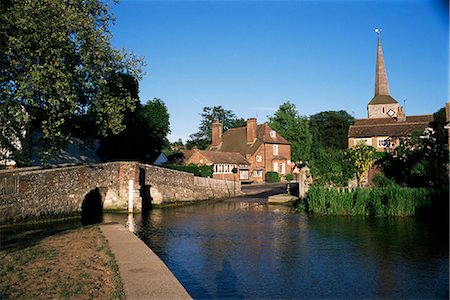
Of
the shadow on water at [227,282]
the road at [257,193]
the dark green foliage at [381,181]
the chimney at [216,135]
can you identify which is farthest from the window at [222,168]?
the shadow on water at [227,282]

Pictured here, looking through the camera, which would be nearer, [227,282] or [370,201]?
[227,282]

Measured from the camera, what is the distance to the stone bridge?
1862 centimetres

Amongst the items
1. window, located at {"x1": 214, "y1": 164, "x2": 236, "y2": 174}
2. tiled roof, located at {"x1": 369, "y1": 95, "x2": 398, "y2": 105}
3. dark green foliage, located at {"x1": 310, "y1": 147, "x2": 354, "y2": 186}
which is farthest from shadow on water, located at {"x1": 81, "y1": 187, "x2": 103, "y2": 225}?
tiled roof, located at {"x1": 369, "y1": 95, "x2": 398, "y2": 105}

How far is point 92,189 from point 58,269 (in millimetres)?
15643

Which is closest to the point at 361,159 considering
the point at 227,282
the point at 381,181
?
the point at 381,181

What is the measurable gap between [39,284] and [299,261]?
23.6 ft

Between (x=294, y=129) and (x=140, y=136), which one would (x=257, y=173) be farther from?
(x=140, y=136)

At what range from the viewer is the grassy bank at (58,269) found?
286 inches

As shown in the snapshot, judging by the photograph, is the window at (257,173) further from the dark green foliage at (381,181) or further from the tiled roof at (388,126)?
the dark green foliage at (381,181)

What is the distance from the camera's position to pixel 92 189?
2398cm

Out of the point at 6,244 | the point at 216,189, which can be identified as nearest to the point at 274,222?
the point at 6,244

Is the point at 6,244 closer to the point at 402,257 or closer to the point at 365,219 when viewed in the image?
the point at 402,257

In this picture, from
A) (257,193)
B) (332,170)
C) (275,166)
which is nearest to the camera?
(332,170)

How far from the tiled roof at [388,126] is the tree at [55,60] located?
1897 inches
